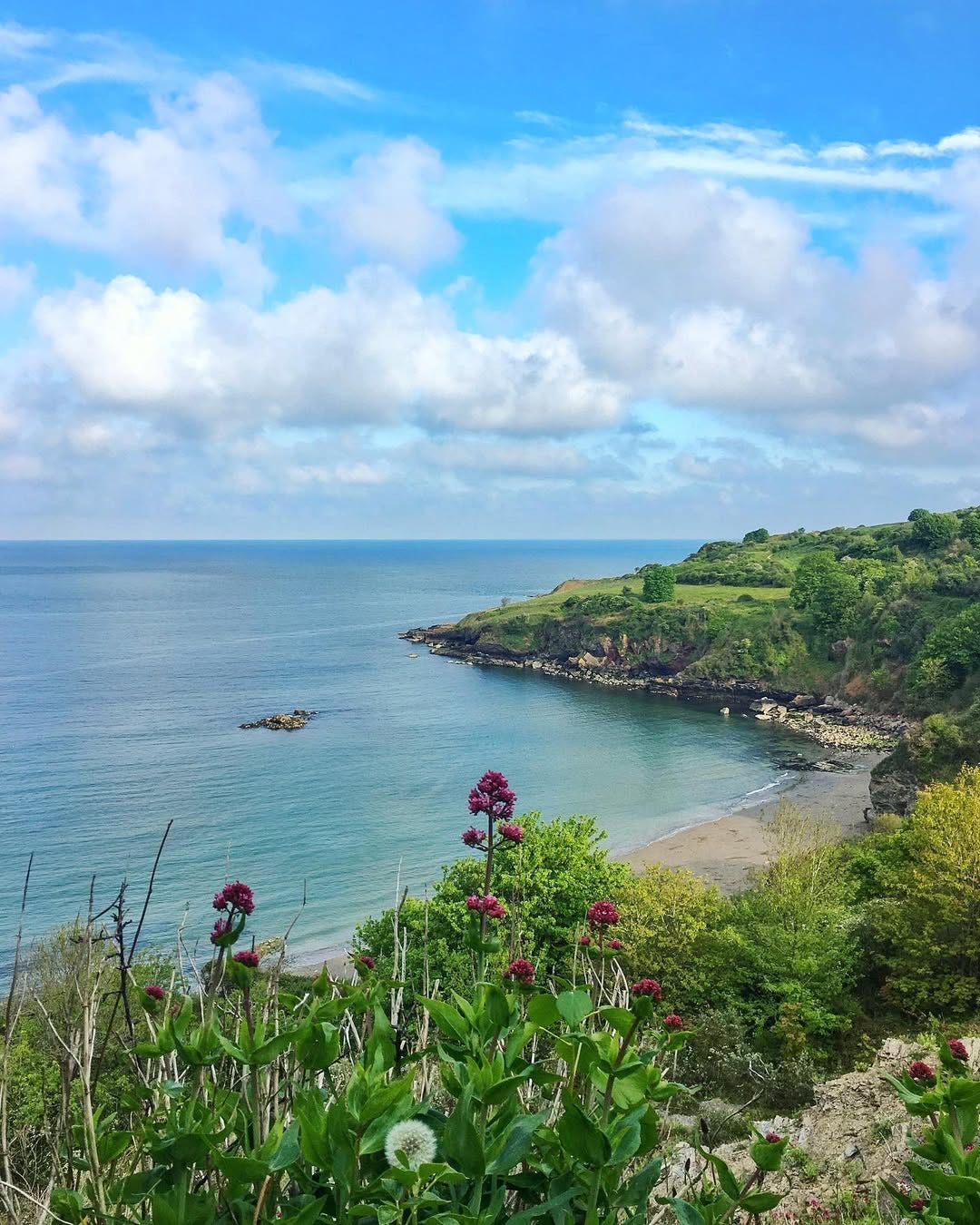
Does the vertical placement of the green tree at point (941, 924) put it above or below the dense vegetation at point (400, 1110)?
below

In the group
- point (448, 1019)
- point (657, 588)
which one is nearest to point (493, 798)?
point (448, 1019)

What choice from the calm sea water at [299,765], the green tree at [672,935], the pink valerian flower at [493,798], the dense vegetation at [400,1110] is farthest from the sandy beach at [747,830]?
the dense vegetation at [400,1110]

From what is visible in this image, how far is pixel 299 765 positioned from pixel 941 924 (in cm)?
4325

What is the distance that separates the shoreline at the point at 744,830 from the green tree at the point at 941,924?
45.1ft

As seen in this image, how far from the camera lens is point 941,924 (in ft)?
77.2

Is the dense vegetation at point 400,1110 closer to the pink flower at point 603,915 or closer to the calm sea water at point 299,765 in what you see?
the pink flower at point 603,915

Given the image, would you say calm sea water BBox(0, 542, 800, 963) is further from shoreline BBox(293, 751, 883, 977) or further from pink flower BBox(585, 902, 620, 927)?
pink flower BBox(585, 902, 620, 927)

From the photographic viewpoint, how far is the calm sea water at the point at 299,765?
39.4 m

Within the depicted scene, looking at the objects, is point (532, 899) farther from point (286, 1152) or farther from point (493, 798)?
point (286, 1152)

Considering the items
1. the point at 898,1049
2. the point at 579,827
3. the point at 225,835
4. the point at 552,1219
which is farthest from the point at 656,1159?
the point at 225,835

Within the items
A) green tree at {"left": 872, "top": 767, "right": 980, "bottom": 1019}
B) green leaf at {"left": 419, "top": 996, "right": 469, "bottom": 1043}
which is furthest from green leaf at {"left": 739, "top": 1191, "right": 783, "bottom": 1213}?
green tree at {"left": 872, "top": 767, "right": 980, "bottom": 1019}

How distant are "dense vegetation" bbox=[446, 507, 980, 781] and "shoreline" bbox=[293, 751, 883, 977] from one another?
12.4 m

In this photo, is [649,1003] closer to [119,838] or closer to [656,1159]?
[656,1159]

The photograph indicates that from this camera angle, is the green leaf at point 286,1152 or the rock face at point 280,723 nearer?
the green leaf at point 286,1152
